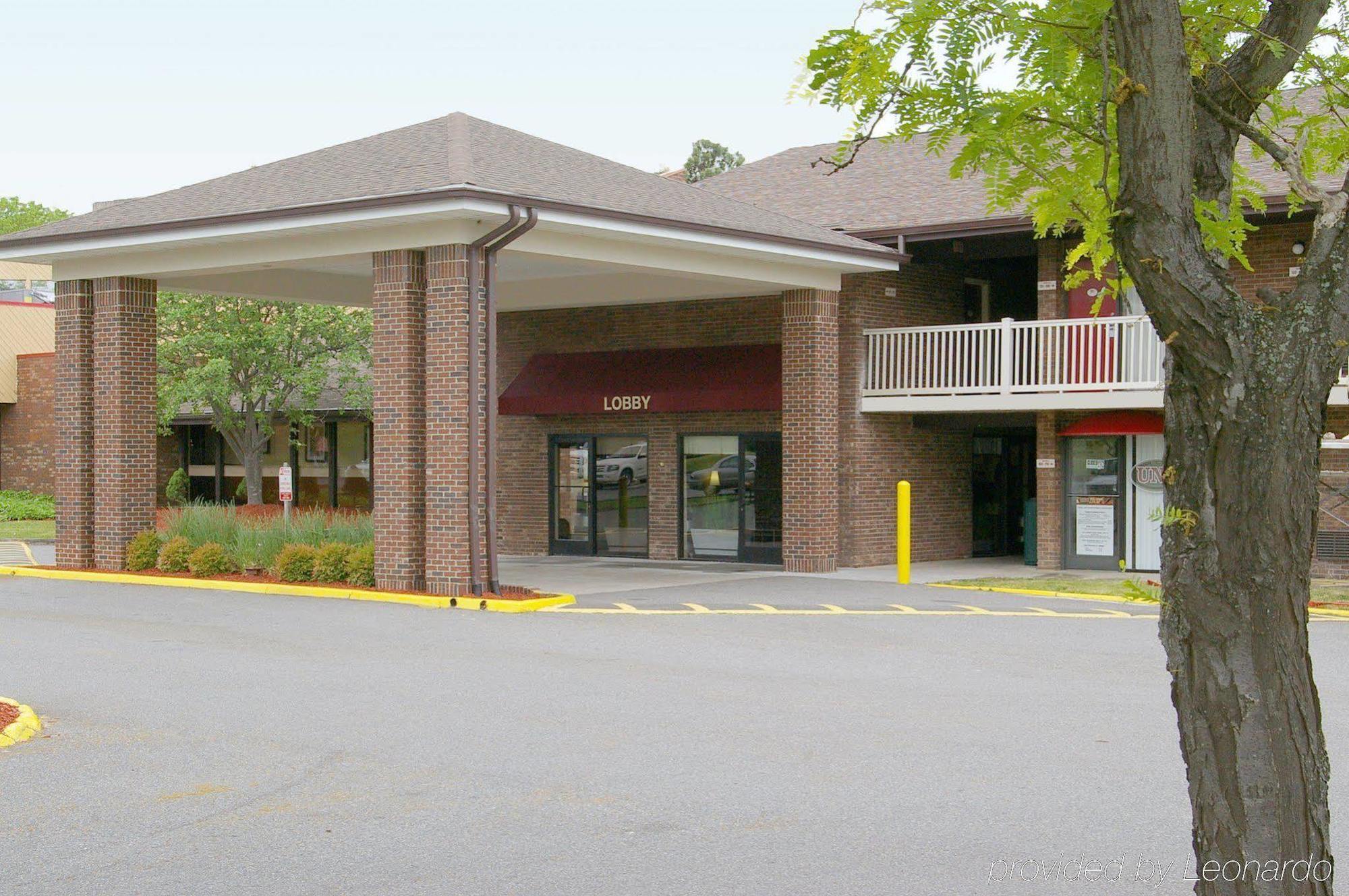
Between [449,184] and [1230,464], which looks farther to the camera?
[449,184]

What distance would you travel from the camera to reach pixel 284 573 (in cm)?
2023

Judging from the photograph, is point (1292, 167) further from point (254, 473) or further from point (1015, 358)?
point (254, 473)

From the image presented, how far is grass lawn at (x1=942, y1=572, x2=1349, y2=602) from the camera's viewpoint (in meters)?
19.1

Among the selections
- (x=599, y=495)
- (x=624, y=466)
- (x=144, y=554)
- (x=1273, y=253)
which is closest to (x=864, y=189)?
(x=624, y=466)

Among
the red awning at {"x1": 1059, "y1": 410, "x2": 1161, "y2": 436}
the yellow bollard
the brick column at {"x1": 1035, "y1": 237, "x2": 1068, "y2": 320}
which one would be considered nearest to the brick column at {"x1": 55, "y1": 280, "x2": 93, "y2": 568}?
the yellow bollard

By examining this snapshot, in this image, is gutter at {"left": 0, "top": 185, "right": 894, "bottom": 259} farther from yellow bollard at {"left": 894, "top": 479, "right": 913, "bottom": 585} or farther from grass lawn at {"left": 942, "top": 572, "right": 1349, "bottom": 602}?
grass lawn at {"left": 942, "top": 572, "right": 1349, "bottom": 602}

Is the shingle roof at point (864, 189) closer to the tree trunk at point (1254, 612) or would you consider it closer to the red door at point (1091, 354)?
the red door at point (1091, 354)

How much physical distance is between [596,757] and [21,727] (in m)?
3.87

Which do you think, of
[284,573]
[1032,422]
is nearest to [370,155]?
[284,573]

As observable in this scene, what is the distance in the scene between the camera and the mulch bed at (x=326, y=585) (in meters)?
18.3

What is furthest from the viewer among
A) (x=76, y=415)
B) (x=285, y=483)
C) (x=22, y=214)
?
(x=22, y=214)

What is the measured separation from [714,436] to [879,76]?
20.3 m

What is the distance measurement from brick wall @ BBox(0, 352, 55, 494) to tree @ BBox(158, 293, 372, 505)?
31.1 ft

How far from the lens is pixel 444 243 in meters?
18.3
